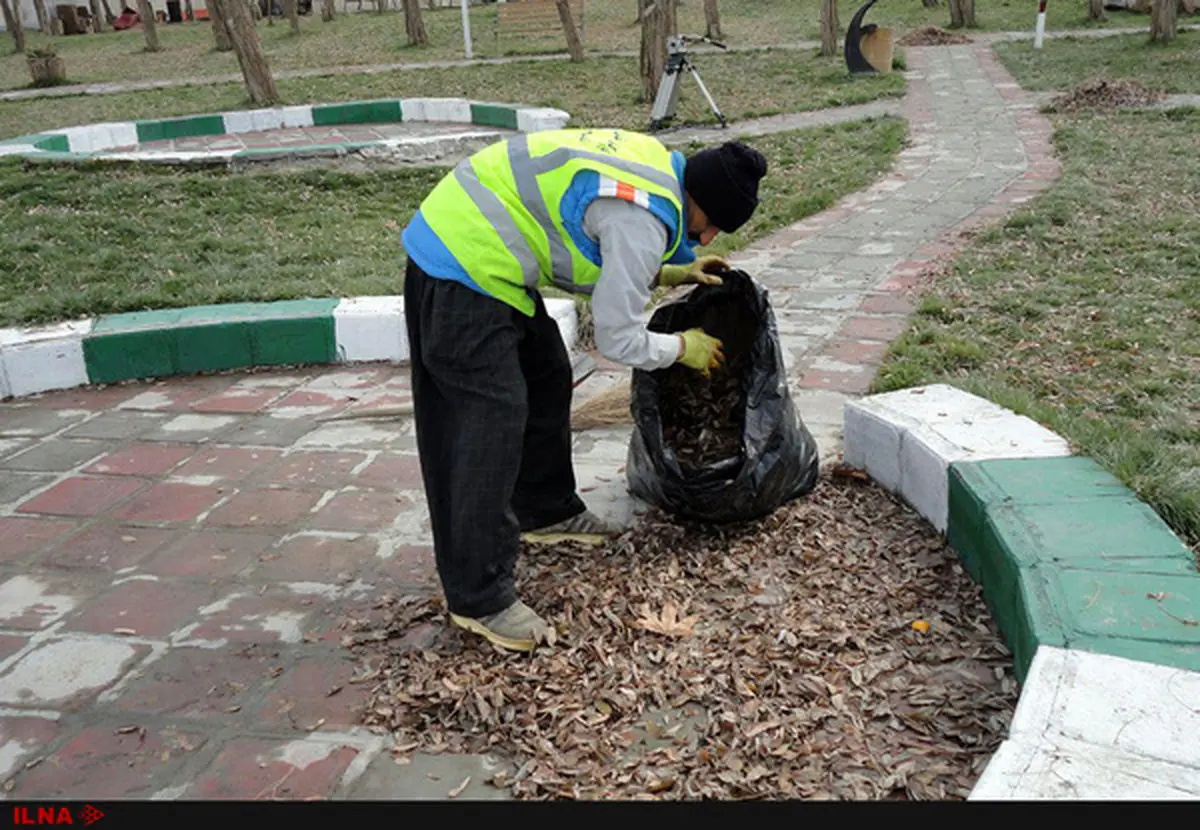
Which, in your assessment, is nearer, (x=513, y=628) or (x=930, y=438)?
(x=513, y=628)

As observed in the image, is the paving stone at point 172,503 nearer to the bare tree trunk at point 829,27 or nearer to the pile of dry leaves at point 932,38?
the bare tree trunk at point 829,27

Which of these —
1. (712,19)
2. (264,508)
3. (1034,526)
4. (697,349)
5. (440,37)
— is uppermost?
(440,37)

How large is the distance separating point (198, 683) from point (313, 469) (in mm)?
1292

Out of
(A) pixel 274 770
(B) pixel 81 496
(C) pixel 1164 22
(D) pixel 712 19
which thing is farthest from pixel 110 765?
(D) pixel 712 19

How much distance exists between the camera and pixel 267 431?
425 cm

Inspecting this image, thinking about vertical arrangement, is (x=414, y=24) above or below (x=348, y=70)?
→ above

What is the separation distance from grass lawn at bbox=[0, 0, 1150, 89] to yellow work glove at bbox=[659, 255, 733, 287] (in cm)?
1714

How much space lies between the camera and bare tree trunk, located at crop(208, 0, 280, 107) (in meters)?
12.6

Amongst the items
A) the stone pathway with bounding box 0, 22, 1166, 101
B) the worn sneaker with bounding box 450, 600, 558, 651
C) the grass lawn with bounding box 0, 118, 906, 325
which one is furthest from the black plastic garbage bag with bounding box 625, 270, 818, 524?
the stone pathway with bounding box 0, 22, 1166, 101

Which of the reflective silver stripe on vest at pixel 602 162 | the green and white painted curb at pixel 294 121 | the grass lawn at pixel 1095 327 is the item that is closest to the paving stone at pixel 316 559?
the reflective silver stripe on vest at pixel 602 162

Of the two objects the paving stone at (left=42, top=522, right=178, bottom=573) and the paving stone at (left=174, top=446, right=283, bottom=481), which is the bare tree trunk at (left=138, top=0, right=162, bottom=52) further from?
the paving stone at (left=42, top=522, right=178, bottom=573)

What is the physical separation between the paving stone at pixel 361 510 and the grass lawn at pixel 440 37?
16.9 m

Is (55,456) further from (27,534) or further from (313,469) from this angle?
(313,469)

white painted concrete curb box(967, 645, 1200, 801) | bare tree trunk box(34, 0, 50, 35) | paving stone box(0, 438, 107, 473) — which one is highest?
bare tree trunk box(34, 0, 50, 35)
